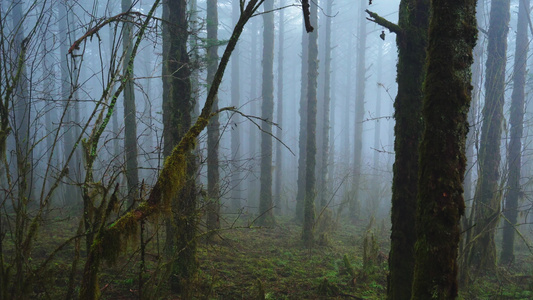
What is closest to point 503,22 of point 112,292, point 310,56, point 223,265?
point 310,56

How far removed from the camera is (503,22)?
411 inches

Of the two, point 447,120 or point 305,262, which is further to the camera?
point 305,262

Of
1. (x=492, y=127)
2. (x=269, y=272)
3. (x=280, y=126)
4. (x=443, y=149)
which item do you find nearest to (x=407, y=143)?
(x=443, y=149)

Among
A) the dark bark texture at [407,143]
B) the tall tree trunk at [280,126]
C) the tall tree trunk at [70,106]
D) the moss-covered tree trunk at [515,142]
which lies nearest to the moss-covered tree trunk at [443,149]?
the dark bark texture at [407,143]

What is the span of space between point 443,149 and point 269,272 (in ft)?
19.6

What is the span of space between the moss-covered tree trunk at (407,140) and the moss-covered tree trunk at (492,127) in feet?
13.3

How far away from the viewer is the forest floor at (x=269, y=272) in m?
5.54

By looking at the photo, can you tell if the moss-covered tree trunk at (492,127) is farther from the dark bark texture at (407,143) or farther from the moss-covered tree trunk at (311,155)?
the moss-covered tree trunk at (311,155)

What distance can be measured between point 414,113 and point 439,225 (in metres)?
2.56

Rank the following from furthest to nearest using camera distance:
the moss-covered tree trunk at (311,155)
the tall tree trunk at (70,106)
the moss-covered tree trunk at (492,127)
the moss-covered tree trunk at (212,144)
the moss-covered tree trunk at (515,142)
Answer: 1. the moss-covered tree trunk at (311,155)
2. the moss-covered tree trunk at (515,142)
3. the moss-covered tree trunk at (212,144)
4. the moss-covered tree trunk at (492,127)
5. the tall tree trunk at (70,106)

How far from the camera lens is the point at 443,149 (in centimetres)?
256

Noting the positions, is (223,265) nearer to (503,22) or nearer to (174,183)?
(174,183)

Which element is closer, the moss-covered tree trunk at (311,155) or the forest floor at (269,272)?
the forest floor at (269,272)

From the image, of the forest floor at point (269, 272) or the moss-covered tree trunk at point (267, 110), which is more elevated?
the moss-covered tree trunk at point (267, 110)
